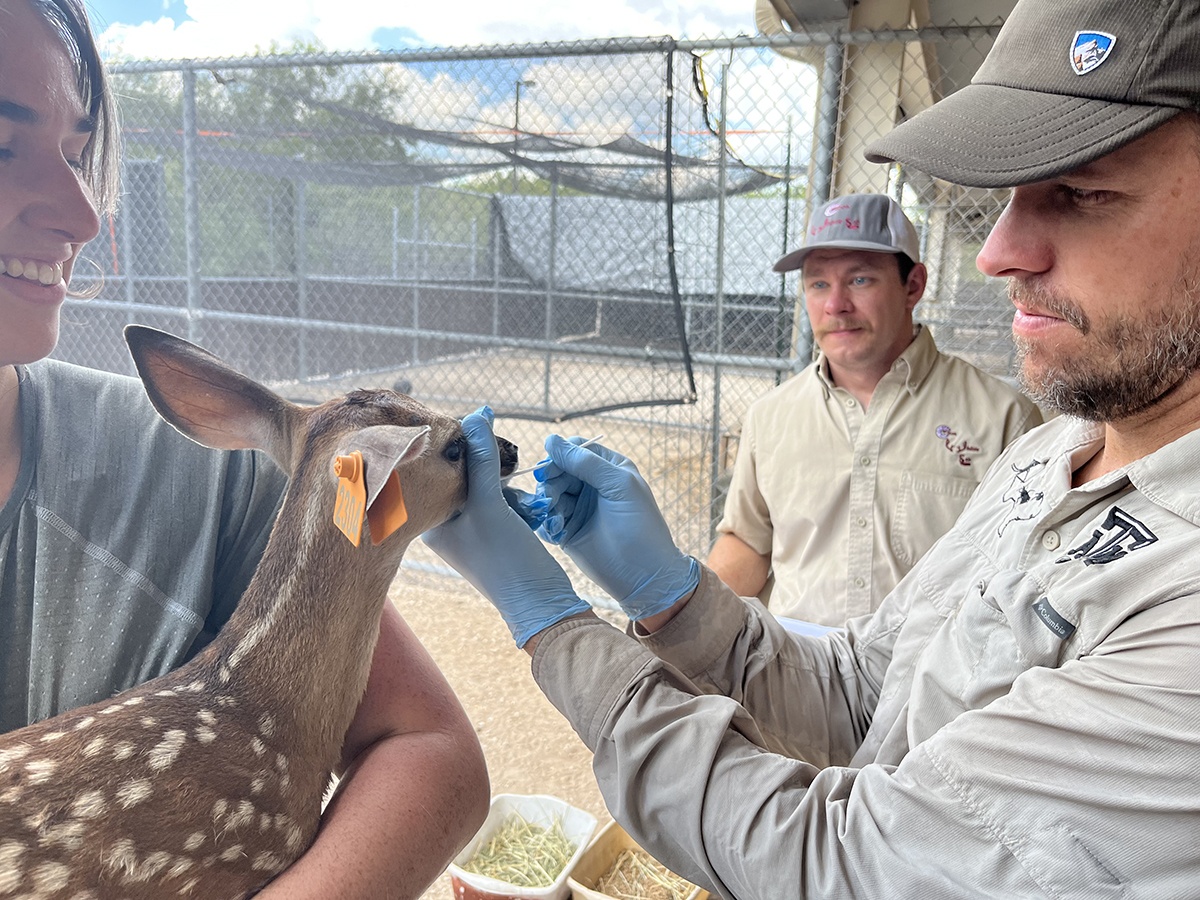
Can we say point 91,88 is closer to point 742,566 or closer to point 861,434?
point 861,434

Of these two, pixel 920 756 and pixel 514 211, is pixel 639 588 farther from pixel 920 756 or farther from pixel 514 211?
pixel 514 211

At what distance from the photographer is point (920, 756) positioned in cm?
111

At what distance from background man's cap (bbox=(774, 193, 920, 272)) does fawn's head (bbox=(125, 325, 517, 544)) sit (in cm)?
191

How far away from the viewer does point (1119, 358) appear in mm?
1158

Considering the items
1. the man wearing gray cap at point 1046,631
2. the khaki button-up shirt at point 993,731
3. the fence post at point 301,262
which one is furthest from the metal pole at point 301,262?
the khaki button-up shirt at point 993,731

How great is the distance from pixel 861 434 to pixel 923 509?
33 cm

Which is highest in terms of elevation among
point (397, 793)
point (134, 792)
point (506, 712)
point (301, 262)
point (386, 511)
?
point (301, 262)

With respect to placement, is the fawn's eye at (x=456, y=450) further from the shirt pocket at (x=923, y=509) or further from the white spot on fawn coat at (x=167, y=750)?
the shirt pocket at (x=923, y=509)

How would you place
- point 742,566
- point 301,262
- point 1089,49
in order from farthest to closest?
point 301,262, point 742,566, point 1089,49

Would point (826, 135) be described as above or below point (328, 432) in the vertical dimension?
above

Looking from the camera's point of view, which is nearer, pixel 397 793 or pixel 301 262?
pixel 397 793

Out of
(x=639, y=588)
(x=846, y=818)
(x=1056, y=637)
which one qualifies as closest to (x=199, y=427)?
(x=639, y=588)

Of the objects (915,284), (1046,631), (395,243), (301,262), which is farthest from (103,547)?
(395,243)

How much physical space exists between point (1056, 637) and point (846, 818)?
0.38 meters
